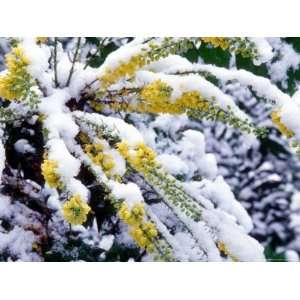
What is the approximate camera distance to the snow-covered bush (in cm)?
97

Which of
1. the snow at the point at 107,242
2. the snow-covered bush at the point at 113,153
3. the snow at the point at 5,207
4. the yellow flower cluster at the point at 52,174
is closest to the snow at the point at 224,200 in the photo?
the snow-covered bush at the point at 113,153

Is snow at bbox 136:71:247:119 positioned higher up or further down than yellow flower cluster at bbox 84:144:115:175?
higher up

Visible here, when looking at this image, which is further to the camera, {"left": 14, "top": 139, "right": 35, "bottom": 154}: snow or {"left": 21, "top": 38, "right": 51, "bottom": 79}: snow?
{"left": 14, "top": 139, "right": 35, "bottom": 154}: snow

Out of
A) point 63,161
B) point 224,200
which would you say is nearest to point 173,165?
point 224,200

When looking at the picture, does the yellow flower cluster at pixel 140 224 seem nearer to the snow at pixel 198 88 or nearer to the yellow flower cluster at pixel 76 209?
the yellow flower cluster at pixel 76 209

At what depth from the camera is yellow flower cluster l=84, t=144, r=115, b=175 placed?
39.8 inches

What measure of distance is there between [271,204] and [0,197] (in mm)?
1671

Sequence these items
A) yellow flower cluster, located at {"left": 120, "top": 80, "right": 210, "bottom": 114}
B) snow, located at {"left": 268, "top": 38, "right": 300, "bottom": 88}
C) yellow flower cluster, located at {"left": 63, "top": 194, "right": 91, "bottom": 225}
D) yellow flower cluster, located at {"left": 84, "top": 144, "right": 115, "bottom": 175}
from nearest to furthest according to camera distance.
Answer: yellow flower cluster, located at {"left": 63, "top": 194, "right": 91, "bottom": 225}, yellow flower cluster, located at {"left": 84, "top": 144, "right": 115, "bottom": 175}, yellow flower cluster, located at {"left": 120, "top": 80, "right": 210, "bottom": 114}, snow, located at {"left": 268, "top": 38, "right": 300, "bottom": 88}

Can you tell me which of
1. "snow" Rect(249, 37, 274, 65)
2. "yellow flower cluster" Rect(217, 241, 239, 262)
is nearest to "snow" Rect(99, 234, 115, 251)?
"yellow flower cluster" Rect(217, 241, 239, 262)

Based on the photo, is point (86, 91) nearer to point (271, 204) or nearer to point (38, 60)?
point (38, 60)

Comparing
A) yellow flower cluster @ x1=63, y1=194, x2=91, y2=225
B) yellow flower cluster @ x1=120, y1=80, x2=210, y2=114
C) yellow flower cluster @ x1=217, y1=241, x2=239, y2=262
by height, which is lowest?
yellow flower cluster @ x1=217, y1=241, x2=239, y2=262

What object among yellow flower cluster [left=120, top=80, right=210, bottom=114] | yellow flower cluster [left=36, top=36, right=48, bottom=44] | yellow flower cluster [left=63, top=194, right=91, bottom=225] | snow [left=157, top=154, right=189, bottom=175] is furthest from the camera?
snow [left=157, top=154, right=189, bottom=175]

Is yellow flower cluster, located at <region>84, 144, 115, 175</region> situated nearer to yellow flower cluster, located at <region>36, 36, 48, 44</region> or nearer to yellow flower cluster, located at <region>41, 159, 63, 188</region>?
yellow flower cluster, located at <region>41, 159, 63, 188</region>

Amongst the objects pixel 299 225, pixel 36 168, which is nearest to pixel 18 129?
pixel 36 168
